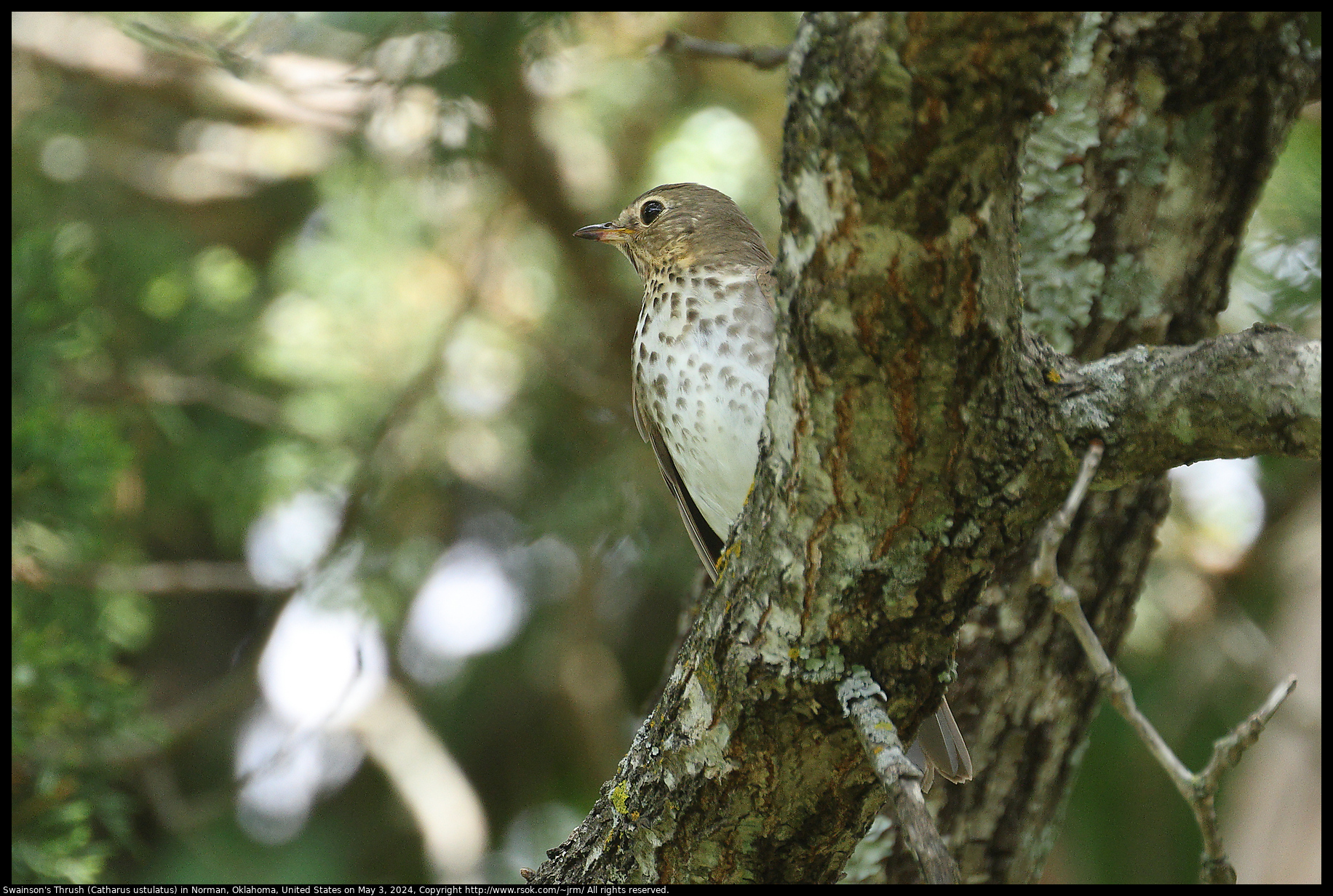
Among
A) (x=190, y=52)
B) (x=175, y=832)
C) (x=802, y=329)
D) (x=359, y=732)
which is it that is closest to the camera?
(x=802, y=329)

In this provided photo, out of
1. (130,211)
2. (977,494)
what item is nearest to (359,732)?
(130,211)

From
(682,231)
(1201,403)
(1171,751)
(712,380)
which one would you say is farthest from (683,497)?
(1171,751)

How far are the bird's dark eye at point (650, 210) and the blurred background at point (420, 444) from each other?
61 centimetres

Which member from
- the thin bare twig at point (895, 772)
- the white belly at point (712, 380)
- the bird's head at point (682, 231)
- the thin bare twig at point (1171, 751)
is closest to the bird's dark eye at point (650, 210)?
the bird's head at point (682, 231)

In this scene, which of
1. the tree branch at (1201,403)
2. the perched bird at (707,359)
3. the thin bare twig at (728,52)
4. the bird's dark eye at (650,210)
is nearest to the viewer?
the tree branch at (1201,403)

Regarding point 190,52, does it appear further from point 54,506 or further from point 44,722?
point 44,722

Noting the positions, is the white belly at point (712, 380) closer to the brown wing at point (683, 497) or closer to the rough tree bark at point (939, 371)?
the brown wing at point (683, 497)

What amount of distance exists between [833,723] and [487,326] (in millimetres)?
2949

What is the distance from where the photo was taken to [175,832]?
11.9ft

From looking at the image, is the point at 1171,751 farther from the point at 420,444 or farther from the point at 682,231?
the point at 420,444

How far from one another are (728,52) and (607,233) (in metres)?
0.70

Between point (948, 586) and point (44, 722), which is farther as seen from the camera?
point (44, 722)

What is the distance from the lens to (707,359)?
2.42 meters

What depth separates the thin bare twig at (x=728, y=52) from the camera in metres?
2.53
